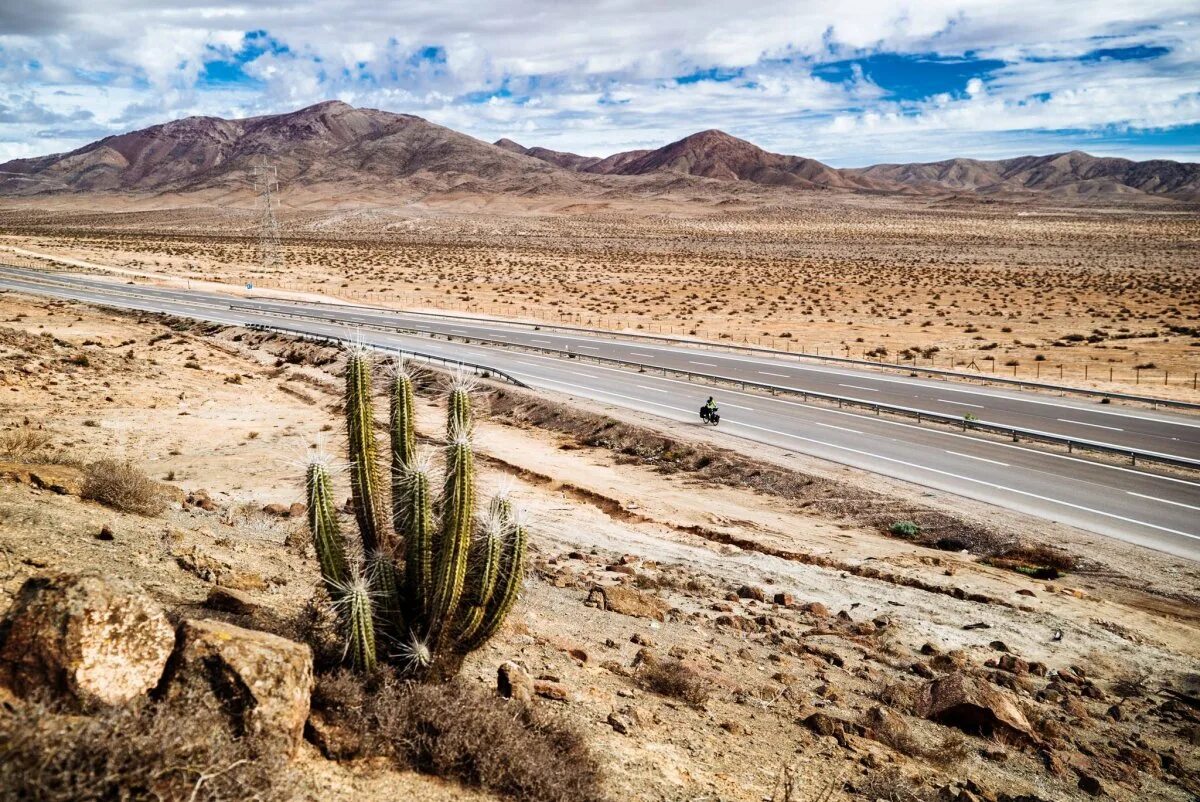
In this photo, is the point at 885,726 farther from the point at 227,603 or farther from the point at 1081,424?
the point at 1081,424

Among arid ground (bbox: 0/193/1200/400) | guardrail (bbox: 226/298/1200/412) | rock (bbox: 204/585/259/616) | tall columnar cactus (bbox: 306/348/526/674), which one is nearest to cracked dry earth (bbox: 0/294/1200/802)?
rock (bbox: 204/585/259/616)

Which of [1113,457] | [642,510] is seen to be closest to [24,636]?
[642,510]

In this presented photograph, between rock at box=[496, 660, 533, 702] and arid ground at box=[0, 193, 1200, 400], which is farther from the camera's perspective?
arid ground at box=[0, 193, 1200, 400]

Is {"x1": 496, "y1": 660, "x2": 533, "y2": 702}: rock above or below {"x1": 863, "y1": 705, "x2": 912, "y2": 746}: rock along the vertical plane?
above

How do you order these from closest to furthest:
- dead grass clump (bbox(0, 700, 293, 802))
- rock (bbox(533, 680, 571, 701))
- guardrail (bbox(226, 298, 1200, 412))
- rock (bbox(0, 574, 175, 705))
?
dead grass clump (bbox(0, 700, 293, 802)) < rock (bbox(0, 574, 175, 705)) < rock (bbox(533, 680, 571, 701)) < guardrail (bbox(226, 298, 1200, 412))

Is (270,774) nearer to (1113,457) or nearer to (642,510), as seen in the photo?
(642,510)

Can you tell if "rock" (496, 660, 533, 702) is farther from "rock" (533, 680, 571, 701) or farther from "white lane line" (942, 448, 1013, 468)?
"white lane line" (942, 448, 1013, 468)

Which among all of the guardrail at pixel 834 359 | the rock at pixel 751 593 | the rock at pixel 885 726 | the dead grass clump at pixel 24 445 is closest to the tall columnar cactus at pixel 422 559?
the rock at pixel 885 726

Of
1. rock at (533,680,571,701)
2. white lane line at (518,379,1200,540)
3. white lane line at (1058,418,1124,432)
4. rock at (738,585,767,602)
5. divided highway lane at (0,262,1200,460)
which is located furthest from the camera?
white lane line at (1058,418,1124,432)
